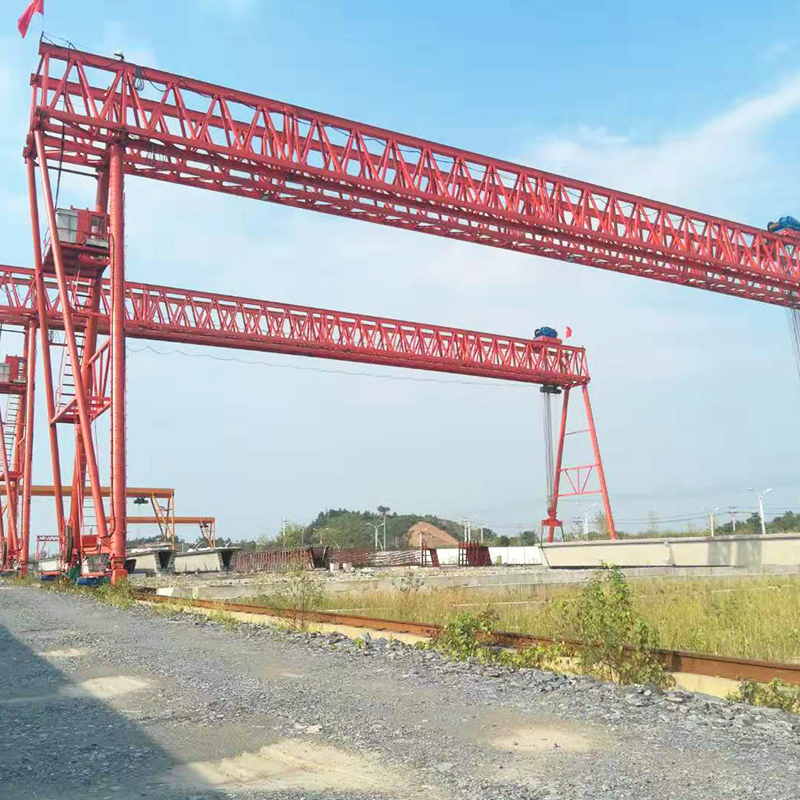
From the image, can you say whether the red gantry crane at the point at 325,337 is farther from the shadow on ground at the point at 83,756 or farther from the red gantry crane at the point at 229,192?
the shadow on ground at the point at 83,756

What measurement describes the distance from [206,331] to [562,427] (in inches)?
630

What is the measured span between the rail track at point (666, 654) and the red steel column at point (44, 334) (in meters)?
11.7

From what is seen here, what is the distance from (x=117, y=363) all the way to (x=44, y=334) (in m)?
5.01

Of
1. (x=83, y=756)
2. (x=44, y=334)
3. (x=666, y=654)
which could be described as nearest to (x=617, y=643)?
(x=666, y=654)

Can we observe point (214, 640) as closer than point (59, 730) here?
No

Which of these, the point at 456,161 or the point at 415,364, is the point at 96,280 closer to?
the point at 456,161

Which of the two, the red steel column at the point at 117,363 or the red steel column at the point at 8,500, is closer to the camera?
the red steel column at the point at 117,363

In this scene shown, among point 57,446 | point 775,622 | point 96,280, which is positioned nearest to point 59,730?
point 775,622

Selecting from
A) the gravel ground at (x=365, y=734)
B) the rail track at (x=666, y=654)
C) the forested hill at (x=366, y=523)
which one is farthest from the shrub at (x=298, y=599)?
the forested hill at (x=366, y=523)

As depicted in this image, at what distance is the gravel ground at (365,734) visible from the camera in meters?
3.55

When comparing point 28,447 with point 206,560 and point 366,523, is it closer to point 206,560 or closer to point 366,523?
point 206,560

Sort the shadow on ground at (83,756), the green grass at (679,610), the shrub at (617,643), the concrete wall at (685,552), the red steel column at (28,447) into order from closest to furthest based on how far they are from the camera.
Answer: the shadow on ground at (83,756) < the shrub at (617,643) < the green grass at (679,610) < the concrete wall at (685,552) < the red steel column at (28,447)

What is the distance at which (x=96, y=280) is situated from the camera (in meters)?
20.3

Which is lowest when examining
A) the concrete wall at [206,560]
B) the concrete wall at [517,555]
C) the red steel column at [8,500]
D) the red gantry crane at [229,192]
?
the concrete wall at [517,555]
